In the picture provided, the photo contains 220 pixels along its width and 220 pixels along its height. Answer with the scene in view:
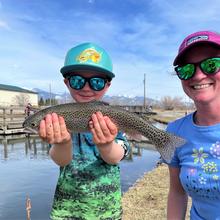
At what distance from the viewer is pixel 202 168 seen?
7.70 ft

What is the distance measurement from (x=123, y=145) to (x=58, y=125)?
0.67 meters

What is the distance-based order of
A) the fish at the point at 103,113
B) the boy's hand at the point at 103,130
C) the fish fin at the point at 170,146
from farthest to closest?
the fish at the point at 103,113 < the boy's hand at the point at 103,130 < the fish fin at the point at 170,146

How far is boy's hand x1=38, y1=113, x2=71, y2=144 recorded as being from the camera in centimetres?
267

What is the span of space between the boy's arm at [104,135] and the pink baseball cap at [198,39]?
775 mm

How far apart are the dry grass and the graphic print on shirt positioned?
4.70m

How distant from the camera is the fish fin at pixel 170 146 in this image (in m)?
2.51

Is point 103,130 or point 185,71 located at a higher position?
point 185,71

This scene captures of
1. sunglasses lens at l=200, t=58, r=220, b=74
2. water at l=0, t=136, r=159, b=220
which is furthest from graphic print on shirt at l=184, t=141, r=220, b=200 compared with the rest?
water at l=0, t=136, r=159, b=220

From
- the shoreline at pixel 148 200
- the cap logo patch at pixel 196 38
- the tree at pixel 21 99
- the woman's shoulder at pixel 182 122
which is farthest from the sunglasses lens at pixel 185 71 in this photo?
the tree at pixel 21 99

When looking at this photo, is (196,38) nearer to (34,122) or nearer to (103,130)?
(103,130)

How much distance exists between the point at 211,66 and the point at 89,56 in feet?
3.72

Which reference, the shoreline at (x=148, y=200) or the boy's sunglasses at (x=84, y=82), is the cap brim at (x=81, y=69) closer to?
the boy's sunglasses at (x=84, y=82)

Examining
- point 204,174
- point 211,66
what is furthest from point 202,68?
point 204,174

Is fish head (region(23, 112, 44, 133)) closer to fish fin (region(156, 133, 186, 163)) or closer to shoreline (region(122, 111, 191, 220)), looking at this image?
fish fin (region(156, 133, 186, 163))
